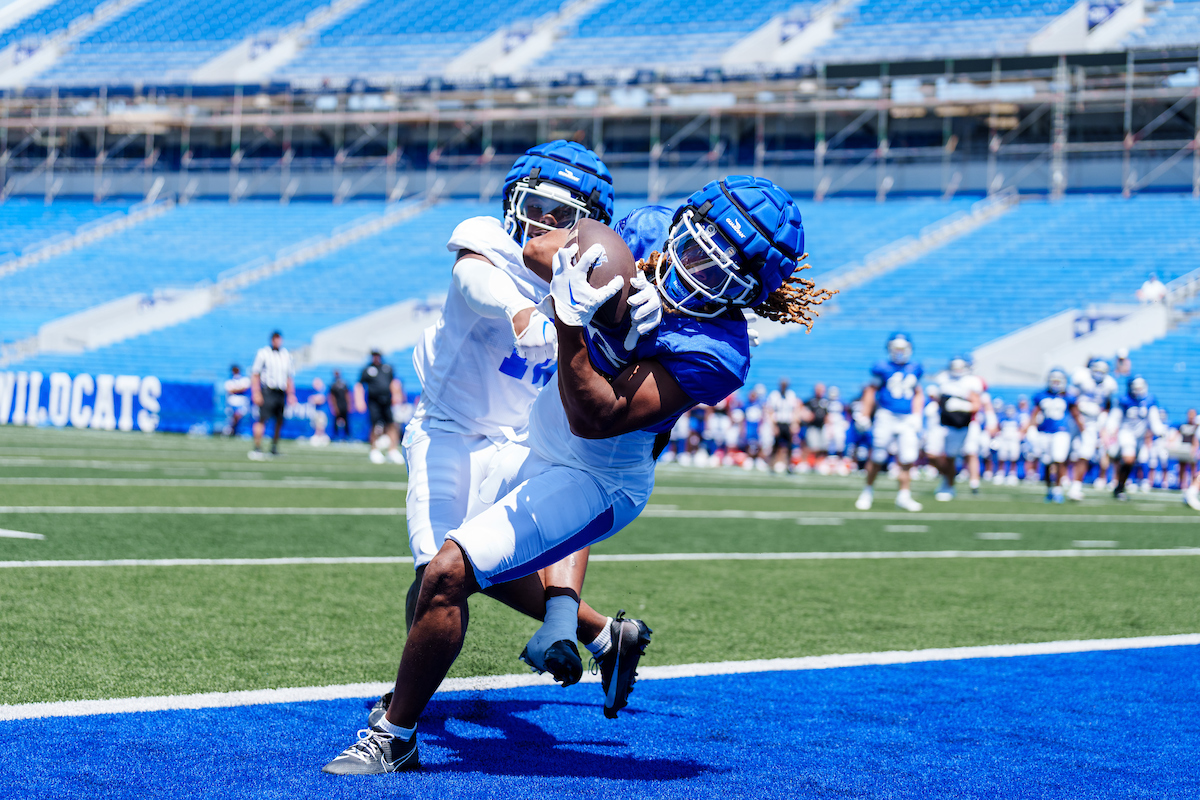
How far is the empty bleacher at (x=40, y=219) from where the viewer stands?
3794 centimetres

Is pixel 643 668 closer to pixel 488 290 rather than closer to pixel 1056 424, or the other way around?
pixel 488 290

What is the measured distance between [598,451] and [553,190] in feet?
2.74

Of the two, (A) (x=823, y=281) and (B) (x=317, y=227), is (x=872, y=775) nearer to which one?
(A) (x=823, y=281)

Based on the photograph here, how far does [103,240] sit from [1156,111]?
28.6 meters

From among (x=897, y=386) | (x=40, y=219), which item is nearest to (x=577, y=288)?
(x=897, y=386)

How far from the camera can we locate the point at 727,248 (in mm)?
3074

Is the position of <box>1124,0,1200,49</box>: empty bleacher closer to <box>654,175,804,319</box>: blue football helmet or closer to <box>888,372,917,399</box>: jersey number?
<box>888,372,917,399</box>: jersey number

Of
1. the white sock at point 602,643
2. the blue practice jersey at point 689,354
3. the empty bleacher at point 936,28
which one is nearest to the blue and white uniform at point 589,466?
the blue practice jersey at point 689,354

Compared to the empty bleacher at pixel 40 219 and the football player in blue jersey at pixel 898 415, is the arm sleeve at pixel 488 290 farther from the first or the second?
the empty bleacher at pixel 40 219

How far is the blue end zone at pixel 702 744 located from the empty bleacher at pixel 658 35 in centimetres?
3152

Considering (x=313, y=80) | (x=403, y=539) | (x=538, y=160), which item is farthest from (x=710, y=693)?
(x=313, y=80)

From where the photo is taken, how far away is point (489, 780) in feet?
10.3

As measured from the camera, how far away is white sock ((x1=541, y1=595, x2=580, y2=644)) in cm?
337

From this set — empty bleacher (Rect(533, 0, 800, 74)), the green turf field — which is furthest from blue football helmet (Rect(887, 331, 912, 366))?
empty bleacher (Rect(533, 0, 800, 74))
